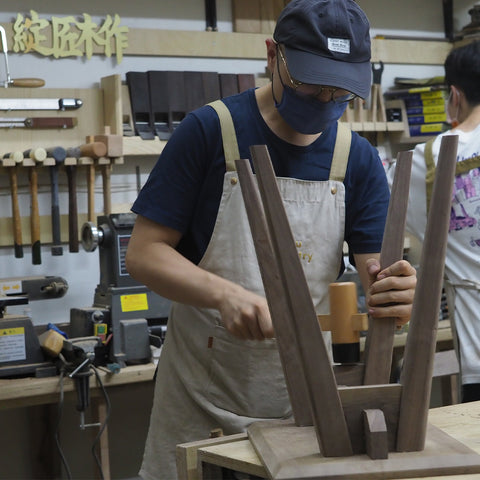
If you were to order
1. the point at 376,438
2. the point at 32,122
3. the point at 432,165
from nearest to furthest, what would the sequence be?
the point at 376,438 < the point at 432,165 < the point at 32,122

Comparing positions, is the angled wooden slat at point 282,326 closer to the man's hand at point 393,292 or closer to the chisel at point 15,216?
the man's hand at point 393,292

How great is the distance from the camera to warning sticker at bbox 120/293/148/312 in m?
2.89

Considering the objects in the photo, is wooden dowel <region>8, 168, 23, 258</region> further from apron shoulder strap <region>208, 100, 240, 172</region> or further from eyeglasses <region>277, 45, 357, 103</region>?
eyeglasses <region>277, 45, 357, 103</region>

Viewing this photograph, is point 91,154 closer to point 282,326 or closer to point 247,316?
point 247,316

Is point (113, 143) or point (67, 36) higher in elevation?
point (67, 36)

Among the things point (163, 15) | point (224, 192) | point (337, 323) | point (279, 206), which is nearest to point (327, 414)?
point (337, 323)

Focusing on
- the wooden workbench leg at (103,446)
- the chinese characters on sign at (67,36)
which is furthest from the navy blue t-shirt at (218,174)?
the chinese characters on sign at (67,36)

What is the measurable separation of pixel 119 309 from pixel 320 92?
1506 mm

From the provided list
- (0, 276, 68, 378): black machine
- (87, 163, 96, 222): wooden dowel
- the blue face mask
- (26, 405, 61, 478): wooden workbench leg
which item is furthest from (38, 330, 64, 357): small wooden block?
the blue face mask

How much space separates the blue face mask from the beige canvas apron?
0.38 feet

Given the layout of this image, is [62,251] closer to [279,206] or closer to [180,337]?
[180,337]

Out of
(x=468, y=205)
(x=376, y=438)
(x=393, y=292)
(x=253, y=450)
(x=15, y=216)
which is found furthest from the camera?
(x=15, y=216)

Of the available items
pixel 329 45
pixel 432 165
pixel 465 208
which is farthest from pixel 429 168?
pixel 329 45

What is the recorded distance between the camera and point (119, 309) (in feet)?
9.42
